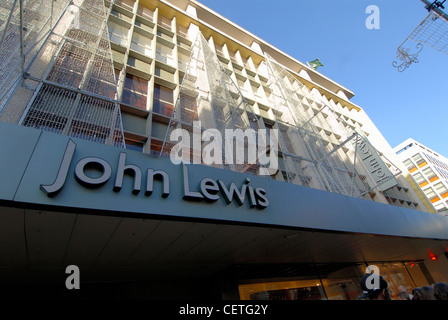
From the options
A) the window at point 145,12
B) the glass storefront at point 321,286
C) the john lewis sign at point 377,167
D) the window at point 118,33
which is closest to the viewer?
the glass storefront at point 321,286

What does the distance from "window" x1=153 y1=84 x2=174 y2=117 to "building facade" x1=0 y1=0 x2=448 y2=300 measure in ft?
0.18

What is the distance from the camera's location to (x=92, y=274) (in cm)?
566

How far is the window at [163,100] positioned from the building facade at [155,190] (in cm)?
6

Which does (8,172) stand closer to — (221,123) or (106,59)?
(106,59)

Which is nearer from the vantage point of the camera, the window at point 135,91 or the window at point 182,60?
the window at point 135,91

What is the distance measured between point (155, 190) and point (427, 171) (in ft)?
239

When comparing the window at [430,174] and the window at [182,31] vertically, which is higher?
the window at [430,174]

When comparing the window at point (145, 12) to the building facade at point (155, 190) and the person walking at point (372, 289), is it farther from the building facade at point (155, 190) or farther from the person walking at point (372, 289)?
the person walking at point (372, 289)

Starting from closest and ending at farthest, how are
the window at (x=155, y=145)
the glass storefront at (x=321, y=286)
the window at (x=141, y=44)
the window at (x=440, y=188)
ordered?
the glass storefront at (x=321, y=286) < the window at (x=155, y=145) < the window at (x=141, y=44) < the window at (x=440, y=188)

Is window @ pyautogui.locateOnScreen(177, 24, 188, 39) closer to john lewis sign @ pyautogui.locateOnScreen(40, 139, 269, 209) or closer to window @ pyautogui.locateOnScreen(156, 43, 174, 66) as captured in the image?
window @ pyautogui.locateOnScreen(156, 43, 174, 66)

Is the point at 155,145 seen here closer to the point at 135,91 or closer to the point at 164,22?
Result: the point at 135,91

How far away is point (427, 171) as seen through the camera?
54.8m

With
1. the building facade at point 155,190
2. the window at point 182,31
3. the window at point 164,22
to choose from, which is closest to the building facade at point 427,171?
the building facade at point 155,190

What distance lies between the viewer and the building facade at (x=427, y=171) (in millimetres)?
51281
